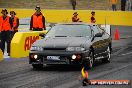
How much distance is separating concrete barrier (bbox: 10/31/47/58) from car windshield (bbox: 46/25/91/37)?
3859 mm

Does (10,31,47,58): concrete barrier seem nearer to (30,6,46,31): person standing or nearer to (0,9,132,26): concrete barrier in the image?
(30,6,46,31): person standing

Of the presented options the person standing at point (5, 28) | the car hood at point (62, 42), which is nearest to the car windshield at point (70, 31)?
the car hood at point (62, 42)

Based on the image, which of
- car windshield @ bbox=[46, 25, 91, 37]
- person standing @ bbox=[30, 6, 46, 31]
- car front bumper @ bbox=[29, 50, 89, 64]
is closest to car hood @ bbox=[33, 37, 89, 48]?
car front bumper @ bbox=[29, 50, 89, 64]

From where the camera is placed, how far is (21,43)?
68.4ft

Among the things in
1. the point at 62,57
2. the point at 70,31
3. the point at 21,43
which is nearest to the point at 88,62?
the point at 62,57

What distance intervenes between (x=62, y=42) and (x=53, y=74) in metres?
1.41

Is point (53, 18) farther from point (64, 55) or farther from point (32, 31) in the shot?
point (64, 55)

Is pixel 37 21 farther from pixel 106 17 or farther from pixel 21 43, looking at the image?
pixel 106 17

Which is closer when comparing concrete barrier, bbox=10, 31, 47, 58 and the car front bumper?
the car front bumper

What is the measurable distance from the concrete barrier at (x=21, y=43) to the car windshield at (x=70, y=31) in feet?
12.7

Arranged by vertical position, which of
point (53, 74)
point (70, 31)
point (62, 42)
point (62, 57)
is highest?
point (70, 31)

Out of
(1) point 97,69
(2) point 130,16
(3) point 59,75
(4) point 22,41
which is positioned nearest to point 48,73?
(3) point 59,75

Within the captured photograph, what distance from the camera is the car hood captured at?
1523 centimetres

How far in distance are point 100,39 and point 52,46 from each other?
2517 millimetres
